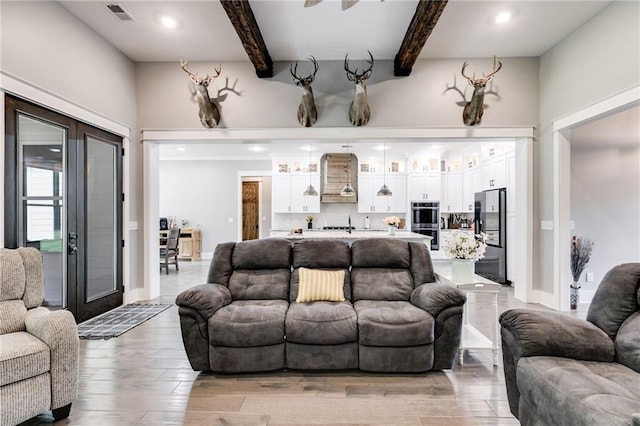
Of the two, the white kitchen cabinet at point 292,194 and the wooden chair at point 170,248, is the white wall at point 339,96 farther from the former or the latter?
the white kitchen cabinet at point 292,194

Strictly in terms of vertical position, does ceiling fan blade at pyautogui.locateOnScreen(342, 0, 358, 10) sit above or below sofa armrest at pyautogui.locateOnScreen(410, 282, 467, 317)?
above

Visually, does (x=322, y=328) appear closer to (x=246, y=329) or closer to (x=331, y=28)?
(x=246, y=329)

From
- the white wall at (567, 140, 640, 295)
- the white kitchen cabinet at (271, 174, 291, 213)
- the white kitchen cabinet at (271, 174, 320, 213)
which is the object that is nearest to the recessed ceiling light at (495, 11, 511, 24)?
the white wall at (567, 140, 640, 295)

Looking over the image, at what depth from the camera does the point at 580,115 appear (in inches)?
154

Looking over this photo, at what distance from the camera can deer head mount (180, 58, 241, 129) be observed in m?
4.39

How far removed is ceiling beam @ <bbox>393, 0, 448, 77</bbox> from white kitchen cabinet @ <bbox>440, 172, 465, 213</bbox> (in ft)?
14.7

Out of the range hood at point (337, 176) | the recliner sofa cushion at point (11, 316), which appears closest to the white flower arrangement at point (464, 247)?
the recliner sofa cushion at point (11, 316)

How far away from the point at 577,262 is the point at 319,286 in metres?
3.73

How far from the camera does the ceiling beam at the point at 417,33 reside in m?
3.18

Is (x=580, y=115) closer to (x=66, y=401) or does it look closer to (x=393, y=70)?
(x=393, y=70)

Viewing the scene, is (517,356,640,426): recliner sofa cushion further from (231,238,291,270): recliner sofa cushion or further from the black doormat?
the black doormat

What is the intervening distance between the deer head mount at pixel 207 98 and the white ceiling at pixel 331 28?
334mm

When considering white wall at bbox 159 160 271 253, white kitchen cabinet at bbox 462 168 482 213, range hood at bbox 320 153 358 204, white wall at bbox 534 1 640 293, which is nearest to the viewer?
white wall at bbox 534 1 640 293

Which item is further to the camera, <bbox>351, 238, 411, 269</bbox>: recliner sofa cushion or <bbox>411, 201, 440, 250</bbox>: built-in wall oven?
<bbox>411, 201, 440, 250</bbox>: built-in wall oven
